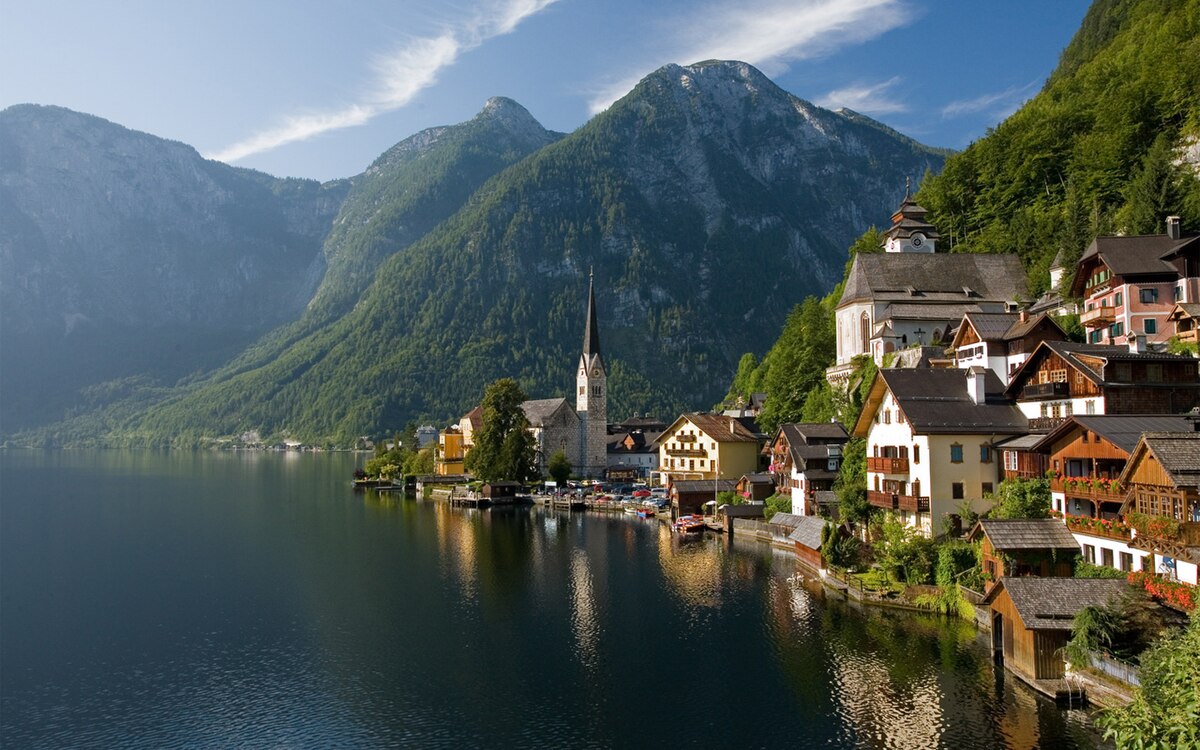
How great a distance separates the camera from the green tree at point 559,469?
12012cm

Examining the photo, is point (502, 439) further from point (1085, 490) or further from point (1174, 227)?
point (1085, 490)

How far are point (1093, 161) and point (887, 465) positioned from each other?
192 feet

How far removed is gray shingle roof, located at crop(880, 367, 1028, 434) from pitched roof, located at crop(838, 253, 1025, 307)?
32.6 m

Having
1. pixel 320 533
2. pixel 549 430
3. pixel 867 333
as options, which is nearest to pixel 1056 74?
pixel 867 333

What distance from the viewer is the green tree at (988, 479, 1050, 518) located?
129 feet

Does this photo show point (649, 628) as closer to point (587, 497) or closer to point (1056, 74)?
point (587, 497)

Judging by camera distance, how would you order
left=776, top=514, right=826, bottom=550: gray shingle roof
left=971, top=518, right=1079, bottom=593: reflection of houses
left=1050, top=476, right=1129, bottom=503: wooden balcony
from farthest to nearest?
1. left=776, top=514, right=826, bottom=550: gray shingle roof
2. left=971, top=518, right=1079, bottom=593: reflection of houses
3. left=1050, top=476, right=1129, bottom=503: wooden balcony

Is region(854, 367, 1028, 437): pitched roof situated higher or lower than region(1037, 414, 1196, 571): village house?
higher

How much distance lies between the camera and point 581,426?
436 ft

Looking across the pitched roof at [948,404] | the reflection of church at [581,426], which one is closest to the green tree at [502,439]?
the reflection of church at [581,426]

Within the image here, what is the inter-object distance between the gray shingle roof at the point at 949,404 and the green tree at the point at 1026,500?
5155mm

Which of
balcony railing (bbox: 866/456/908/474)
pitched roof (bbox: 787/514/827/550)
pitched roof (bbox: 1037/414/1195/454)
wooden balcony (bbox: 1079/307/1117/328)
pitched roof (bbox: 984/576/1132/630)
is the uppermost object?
wooden balcony (bbox: 1079/307/1117/328)

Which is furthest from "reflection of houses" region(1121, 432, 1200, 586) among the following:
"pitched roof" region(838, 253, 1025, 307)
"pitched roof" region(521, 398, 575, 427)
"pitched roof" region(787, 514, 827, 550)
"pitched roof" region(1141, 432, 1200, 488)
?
"pitched roof" region(521, 398, 575, 427)

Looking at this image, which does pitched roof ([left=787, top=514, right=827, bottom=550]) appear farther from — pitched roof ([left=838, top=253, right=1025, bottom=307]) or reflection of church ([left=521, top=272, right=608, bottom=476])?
reflection of church ([left=521, top=272, right=608, bottom=476])
